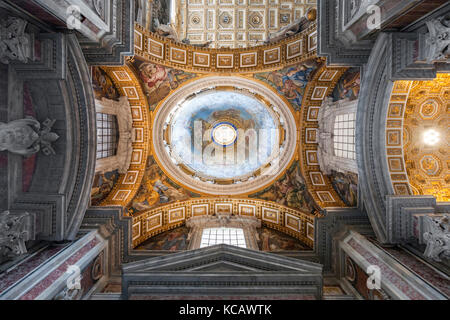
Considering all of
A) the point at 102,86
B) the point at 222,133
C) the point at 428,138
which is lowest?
the point at 428,138

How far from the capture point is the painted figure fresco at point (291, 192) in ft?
43.6

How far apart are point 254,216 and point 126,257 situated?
699 cm

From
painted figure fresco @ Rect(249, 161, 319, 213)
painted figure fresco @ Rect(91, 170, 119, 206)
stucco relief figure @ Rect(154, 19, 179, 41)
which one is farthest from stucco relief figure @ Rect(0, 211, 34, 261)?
painted figure fresco @ Rect(249, 161, 319, 213)

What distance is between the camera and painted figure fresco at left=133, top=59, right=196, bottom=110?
12359mm

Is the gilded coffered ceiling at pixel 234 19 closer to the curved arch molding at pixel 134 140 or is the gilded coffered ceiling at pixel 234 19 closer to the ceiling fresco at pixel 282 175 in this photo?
the ceiling fresco at pixel 282 175

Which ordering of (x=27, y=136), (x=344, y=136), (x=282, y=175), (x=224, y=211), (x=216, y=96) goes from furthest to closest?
(x=216, y=96) → (x=224, y=211) → (x=282, y=175) → (x=344, y=136) → (x=27, y=136)

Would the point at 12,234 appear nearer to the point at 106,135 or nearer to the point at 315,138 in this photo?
the point at 106,135

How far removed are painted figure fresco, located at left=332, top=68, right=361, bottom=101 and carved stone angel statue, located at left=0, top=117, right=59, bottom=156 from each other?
11.4 m

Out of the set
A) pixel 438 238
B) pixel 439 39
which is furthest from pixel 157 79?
pixel 438 238

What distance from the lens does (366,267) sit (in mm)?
8383

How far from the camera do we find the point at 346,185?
11.8 m

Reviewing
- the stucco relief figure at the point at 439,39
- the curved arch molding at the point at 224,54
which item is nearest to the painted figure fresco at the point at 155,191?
Result: the curved arch molding at the point at 224,54

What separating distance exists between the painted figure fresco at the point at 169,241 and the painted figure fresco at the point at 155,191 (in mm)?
1646

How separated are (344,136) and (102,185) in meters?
11.5
